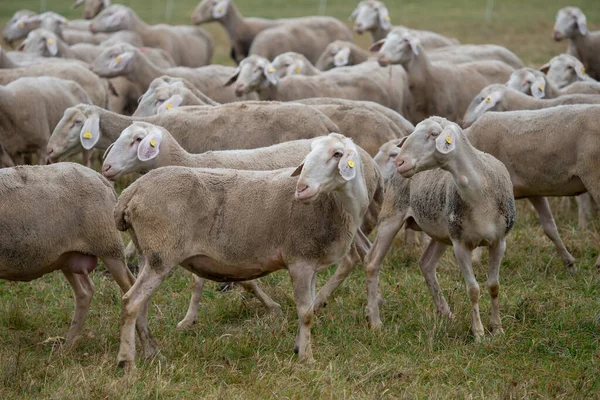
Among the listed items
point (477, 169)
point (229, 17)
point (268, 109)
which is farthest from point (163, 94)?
point (229, 17)

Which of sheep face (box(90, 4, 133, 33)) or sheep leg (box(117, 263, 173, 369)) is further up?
sheep leg (box(117, 263, 173, 369))

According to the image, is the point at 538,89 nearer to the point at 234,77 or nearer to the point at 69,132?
the point at 234,77

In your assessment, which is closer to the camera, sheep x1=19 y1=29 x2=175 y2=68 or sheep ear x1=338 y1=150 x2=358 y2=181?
sheep ear x1=338 y1=150 x2=358 y2=181

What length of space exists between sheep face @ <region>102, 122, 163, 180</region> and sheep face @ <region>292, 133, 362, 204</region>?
5.06 ft

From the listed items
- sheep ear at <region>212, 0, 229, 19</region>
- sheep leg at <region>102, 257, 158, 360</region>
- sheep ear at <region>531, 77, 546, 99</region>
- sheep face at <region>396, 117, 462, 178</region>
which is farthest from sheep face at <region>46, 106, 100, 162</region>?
sheep ear at <region>212, 0, 229, 19</region>

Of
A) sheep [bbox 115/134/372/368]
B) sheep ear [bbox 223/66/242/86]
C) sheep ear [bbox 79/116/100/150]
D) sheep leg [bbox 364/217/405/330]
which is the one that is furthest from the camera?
sheep ear [bbox 223/66/242/86]

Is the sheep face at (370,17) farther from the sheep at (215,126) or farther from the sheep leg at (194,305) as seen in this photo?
the sheep leg at (194,305)

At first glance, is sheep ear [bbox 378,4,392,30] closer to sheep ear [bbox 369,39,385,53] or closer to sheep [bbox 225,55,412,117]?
sheep ear [bbox 369,39,385,53]

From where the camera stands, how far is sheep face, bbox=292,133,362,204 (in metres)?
6.03

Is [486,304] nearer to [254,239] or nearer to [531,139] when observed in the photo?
[531,139]

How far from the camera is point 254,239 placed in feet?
20.6

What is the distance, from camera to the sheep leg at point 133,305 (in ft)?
19.6

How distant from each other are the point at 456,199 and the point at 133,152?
7.82 feet

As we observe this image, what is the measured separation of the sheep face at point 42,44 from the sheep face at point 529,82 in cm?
704
